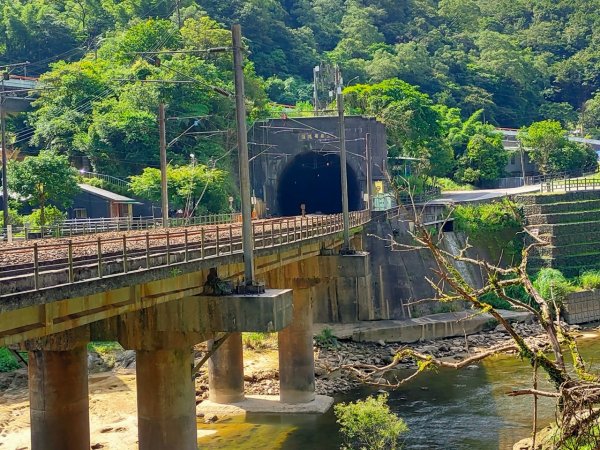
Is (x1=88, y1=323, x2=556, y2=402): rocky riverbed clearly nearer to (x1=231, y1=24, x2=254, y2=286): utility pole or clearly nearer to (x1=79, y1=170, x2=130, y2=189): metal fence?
(x1=231, y1=24, x2=254, y2=286): utility pole

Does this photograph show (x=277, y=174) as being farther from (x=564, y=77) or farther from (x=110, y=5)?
(x=564, y=77)

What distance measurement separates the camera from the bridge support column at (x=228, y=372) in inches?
1687

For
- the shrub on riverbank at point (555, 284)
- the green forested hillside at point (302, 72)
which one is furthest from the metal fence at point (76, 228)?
the shrub on riverbank at point (555, 284)

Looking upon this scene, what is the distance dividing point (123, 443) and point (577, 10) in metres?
157

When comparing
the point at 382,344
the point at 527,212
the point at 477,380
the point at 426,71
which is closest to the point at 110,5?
the point at 426,71

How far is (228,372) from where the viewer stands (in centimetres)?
4284

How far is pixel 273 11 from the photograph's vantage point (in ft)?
459

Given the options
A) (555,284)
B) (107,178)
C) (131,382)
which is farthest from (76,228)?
(555,284)

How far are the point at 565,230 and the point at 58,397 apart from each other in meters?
54.3

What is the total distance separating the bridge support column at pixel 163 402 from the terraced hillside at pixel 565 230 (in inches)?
2002

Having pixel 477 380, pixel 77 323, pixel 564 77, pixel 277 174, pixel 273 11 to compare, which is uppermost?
pixel 273 11

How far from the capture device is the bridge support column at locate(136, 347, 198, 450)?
25.6m

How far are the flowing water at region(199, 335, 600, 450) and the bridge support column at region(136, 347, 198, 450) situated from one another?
33.8ft

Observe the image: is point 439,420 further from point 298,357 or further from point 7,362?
point 7,362
